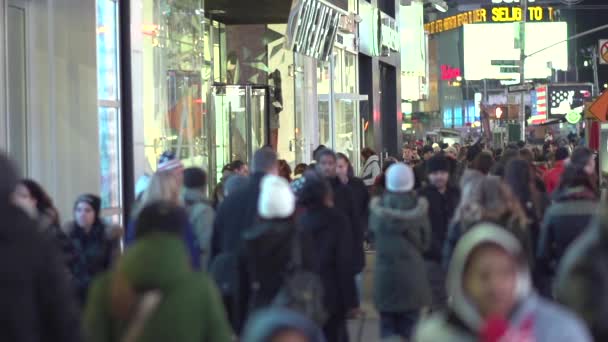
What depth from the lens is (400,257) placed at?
1066 centimetres

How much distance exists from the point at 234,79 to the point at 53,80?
13262 mm

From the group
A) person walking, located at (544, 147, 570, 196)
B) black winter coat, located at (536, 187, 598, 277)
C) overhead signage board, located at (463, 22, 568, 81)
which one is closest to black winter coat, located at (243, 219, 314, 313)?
black winter coat, located at (536, 187, 598, 277)

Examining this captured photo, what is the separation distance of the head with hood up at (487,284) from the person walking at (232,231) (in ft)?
14.6

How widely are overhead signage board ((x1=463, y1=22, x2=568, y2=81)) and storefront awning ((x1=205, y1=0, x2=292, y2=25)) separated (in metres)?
56.7

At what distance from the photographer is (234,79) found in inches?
1088

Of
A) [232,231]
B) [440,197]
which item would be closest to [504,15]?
[440,197]

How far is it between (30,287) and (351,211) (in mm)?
8041

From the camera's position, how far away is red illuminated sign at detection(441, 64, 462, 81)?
11338 centimetres

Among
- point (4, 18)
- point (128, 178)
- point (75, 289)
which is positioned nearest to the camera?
point (75, 289)

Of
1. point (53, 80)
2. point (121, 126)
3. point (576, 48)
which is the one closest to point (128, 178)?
point (121, 126)

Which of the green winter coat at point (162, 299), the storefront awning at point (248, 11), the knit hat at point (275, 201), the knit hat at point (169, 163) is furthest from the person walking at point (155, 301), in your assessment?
the storefront awning at point (248, 11)

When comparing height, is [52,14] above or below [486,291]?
above

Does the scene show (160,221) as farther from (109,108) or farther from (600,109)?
(600,109)

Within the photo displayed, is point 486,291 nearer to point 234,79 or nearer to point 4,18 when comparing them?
point 4,18
